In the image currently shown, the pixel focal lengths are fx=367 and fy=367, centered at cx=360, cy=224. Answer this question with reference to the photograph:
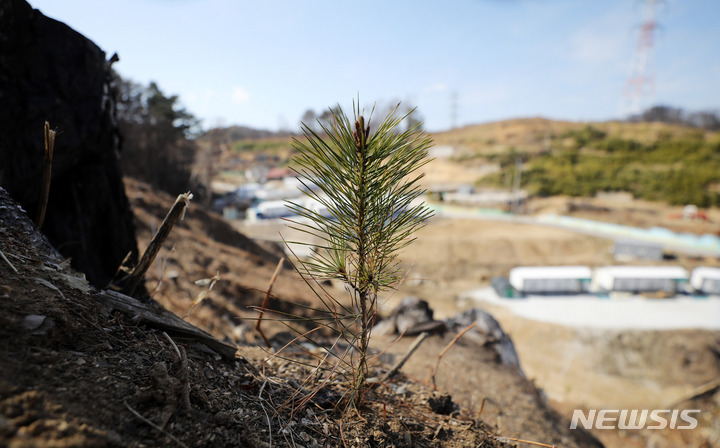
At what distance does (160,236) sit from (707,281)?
30796mm

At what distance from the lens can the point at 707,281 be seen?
2280cm

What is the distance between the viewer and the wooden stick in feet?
8.70

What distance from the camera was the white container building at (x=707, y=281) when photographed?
22641 millimetres

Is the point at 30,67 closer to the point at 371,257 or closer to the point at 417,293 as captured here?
the point at 371,257

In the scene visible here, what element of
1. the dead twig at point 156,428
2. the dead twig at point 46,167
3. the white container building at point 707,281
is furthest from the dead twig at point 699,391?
the dead twig at point 46,167

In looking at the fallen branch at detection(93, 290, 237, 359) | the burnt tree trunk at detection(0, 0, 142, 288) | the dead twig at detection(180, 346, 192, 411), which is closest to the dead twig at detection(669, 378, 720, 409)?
the fallen branch at detection(93, 290, 237, 359)

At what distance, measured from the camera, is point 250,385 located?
8.03ft

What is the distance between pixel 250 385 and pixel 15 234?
167 centimetres

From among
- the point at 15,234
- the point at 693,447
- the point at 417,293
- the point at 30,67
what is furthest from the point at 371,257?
the point at 417,293

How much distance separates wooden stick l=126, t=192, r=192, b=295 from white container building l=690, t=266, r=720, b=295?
30604 mm
